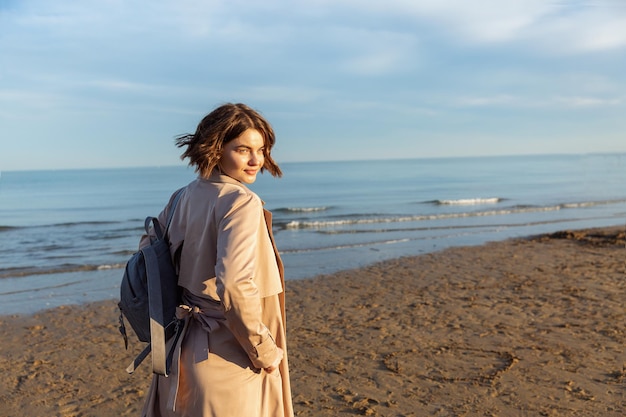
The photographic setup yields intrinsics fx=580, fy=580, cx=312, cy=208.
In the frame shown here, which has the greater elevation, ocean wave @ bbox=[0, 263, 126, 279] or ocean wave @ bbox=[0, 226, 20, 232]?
ocean wave @ bbox=[0, 226, 20, 232]

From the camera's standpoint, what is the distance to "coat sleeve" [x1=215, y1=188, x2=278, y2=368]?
6.27 feet

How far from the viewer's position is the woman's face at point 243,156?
219cm

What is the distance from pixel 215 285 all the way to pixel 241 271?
23 cm

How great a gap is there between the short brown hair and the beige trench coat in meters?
0.08

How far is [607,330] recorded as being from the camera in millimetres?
6059

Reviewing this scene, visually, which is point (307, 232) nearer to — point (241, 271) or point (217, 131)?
point (217, 131)

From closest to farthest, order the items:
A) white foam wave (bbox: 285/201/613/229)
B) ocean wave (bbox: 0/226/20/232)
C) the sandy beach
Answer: the sandy beach
white foam wave (bbox: 285/201/613/229)
ocean wave (bbox: 0/226/20/232)

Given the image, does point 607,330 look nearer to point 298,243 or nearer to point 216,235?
point 216,235

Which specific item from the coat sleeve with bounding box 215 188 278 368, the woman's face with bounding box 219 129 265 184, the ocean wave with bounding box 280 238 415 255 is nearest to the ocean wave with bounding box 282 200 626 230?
the ocean wave with bounding box 280 238 415 255

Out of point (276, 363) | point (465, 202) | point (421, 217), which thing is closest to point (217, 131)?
point (276, 363)

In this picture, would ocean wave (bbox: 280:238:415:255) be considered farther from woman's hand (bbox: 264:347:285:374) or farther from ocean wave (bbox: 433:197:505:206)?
ocean wave (bbox: 433:197:505:206)

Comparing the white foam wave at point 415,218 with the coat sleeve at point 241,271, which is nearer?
the coat sleeve at point 241,271

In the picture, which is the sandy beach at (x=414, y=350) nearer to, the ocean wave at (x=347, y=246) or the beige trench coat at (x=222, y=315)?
the beige trench coat at (x=222, y=315)

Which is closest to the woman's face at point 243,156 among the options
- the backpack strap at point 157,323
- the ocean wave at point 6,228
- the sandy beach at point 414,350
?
the backpack strap at point 157,323
